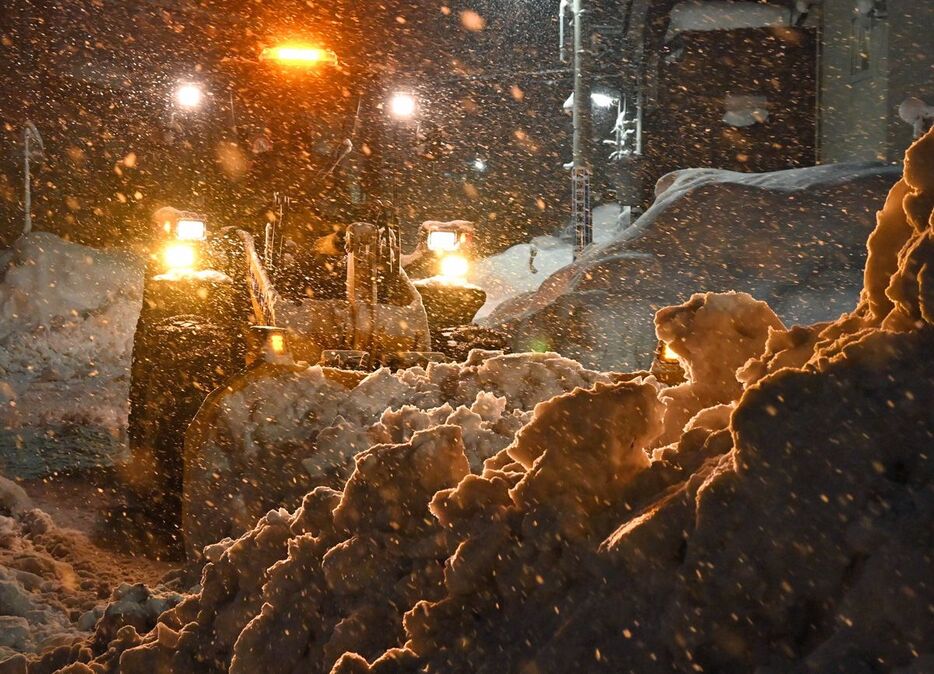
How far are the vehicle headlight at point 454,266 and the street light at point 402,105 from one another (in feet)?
4.60

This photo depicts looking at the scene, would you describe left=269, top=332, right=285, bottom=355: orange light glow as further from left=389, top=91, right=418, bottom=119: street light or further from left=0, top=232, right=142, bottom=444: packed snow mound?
left=0, top=232, right=142, bottom=444: packed snow mound

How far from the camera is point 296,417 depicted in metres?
5.41

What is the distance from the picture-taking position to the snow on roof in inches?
701

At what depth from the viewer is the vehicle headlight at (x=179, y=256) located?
7.63 metres

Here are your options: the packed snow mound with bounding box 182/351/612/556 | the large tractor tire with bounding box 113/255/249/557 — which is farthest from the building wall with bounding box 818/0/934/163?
the large tractor tire with bounding box 113/255/249/557

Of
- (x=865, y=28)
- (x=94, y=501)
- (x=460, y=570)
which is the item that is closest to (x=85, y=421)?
(x=94, y=501)

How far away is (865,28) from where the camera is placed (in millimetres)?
15016

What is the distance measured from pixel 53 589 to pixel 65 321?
1267 cm

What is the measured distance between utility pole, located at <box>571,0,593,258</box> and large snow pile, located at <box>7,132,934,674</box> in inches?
465

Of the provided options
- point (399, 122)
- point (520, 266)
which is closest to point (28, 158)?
point (520, 266)

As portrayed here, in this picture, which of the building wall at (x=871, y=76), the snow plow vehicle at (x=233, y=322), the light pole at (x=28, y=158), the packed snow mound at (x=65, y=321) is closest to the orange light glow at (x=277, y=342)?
the snow plow vehicle at (x=233, y=322)

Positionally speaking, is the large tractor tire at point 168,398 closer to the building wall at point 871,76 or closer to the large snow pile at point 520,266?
the building wall at point 871,76

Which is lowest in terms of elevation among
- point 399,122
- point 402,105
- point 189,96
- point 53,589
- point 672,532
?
point 53,589

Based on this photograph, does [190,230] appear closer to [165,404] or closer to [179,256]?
[179,256]
